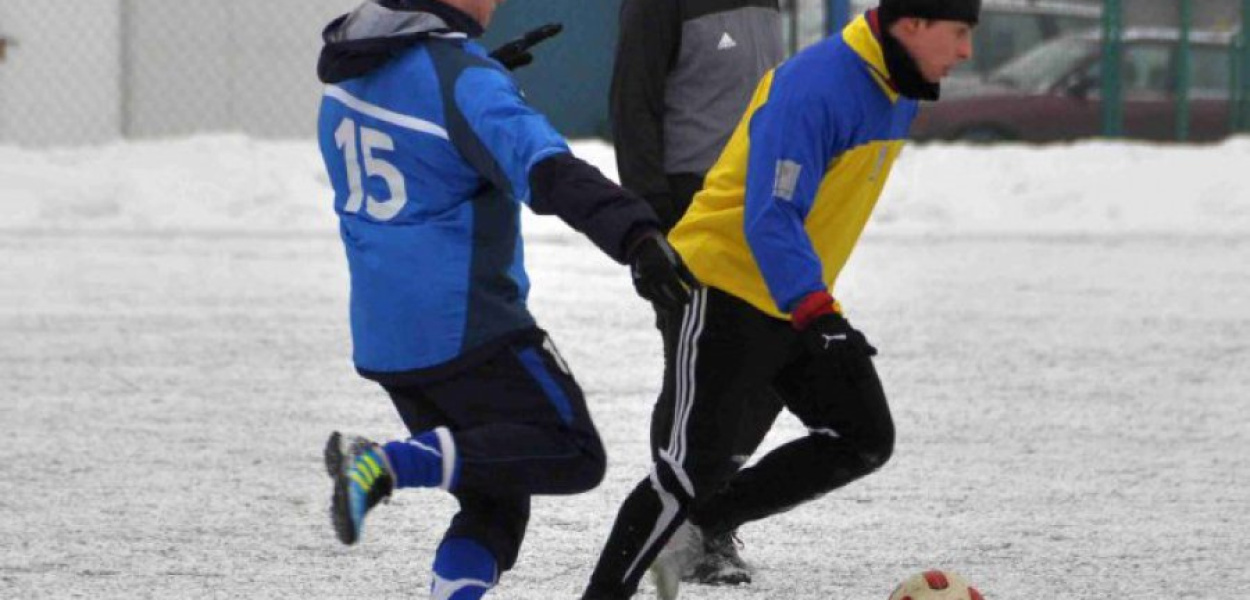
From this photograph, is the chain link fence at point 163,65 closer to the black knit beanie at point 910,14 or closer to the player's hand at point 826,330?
the black knit beanie at point 910,14

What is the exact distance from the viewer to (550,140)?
3.80 metres

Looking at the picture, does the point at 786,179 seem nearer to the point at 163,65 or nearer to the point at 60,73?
the point at 60,73

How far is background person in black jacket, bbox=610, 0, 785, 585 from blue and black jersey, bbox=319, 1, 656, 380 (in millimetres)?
1540

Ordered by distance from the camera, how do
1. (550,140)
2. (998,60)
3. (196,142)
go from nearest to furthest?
(550,140) < (196,142) < (998,60)

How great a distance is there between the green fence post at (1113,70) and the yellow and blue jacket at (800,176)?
14.3m

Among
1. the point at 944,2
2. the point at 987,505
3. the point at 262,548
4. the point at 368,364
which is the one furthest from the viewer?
the point at 987,505

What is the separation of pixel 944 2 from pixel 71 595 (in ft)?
7.31

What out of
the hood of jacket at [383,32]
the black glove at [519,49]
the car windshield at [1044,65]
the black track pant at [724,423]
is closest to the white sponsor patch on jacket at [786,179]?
the black track pant at [724,423]

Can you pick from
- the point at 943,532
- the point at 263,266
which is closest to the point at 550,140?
the point at 943,532

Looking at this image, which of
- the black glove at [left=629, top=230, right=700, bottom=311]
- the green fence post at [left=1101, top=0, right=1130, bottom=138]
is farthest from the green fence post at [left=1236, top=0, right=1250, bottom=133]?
the black glove at [left=629, top=230, right=700, bottom=311]

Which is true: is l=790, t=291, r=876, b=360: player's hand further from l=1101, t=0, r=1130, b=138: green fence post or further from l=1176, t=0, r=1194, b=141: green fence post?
l=1176, t=0, r=1194, b=141: green fence post

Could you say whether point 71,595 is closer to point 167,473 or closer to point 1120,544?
point 167,473

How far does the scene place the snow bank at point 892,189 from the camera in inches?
610

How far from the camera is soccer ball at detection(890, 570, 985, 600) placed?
4.60 metres
